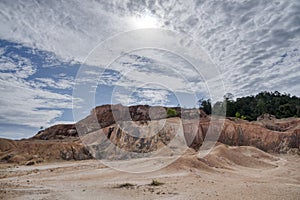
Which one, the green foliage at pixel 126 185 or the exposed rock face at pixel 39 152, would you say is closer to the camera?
the green foliage at pixel 126 185

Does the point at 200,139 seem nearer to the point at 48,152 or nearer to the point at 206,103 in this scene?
the point at 48,152

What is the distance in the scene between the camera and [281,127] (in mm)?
44125

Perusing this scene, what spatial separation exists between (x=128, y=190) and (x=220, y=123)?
1022 inches

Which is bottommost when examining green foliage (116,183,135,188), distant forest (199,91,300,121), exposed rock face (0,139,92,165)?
green foliage (116,183,135,188)

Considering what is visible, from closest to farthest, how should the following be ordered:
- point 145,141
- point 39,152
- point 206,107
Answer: point 145,141, point 39,152, point 206,107

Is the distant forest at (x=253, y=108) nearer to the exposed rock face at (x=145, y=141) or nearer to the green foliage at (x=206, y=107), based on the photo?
the green foliage at (x=206, y=107)

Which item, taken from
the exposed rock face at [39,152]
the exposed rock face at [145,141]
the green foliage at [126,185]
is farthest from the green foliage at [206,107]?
the green foliage at [126,185]

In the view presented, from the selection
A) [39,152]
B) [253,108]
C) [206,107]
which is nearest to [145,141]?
[39,152]

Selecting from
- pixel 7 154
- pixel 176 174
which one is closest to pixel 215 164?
pixel 176 174

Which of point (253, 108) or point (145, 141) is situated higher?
point (253, 108)

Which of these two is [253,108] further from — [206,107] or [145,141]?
[145,141]

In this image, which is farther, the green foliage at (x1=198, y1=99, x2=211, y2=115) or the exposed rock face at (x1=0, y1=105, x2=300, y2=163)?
the green foliage at (x1=198, y1=99, x2=211, y2=115)

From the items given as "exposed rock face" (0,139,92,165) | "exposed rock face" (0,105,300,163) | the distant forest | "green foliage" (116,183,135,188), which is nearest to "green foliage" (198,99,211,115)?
the distant forest

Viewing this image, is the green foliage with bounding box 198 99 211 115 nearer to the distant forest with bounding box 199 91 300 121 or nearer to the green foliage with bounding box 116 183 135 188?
the distant forest with bounding box 199 91 300 121
